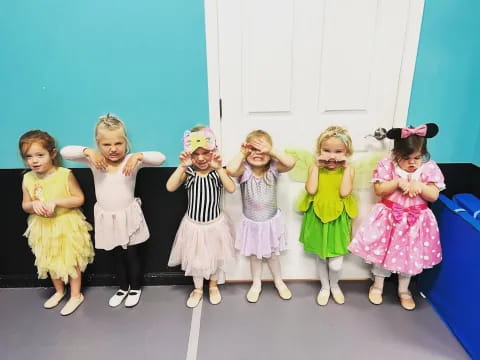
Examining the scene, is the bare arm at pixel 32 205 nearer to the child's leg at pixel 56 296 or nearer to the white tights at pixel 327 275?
the child's leg at pixel 56 296

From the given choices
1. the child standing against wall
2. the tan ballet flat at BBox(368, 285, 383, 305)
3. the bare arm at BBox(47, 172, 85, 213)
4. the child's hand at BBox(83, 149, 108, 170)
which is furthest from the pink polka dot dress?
the bare arm at BBox(47, 172, 85, 213)

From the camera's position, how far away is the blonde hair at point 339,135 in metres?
1.95

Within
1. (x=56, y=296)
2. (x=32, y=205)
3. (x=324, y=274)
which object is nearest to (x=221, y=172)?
(x=324, y=274)

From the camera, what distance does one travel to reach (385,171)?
198 cm

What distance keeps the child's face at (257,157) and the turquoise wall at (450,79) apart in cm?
79

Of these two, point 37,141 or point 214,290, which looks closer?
point 37,141

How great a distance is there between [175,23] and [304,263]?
4.85 ft

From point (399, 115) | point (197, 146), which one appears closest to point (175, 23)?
point (197, 146)

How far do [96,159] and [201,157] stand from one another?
515 mm

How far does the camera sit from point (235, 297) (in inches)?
90.0

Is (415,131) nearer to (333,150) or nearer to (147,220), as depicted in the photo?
(333,150)

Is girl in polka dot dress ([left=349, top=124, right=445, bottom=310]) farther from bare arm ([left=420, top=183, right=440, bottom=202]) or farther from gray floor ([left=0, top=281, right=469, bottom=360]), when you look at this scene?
gray floor ([left=0, top=281, right=469, bottom=360])

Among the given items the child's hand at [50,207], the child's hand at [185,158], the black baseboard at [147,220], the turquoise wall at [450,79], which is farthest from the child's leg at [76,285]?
the turquoise wall at [450,79]

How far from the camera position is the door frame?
74.9 inches
